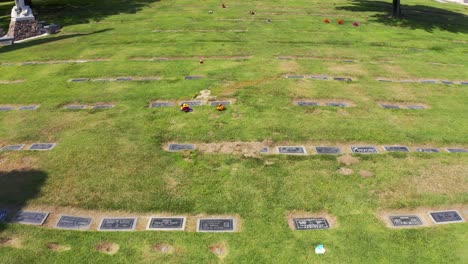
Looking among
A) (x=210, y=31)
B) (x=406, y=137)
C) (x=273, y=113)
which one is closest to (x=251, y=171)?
(x=273, y=113)

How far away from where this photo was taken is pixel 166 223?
24.5 ft

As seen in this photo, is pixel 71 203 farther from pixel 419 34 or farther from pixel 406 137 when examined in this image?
pixel 419 34

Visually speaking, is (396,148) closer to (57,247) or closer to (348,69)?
(348,69)

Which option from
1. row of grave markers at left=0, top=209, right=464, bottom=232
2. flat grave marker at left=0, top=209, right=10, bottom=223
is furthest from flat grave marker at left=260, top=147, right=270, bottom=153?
flat grave marker at left=0, top=209, right=10, bottom=223

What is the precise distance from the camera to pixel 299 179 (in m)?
8.84

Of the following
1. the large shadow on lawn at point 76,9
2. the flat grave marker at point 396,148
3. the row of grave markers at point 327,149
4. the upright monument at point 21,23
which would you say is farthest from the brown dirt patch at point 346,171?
the large shadow on lawn at point 76,9

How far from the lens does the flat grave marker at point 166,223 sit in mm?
7344

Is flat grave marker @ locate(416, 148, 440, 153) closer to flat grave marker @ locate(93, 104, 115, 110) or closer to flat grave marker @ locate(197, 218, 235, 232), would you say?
flat grave marker @ locate(197, 218, 235, 232)

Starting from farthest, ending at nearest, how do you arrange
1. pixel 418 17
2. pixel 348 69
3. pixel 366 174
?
pixel 418 17 → pixel 348 69 → pixel 366 174

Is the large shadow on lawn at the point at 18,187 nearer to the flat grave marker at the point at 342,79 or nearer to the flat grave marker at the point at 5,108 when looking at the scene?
the flat grave marker at the point at 5,108

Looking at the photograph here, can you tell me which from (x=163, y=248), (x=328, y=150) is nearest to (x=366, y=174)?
(x=328, y=150)

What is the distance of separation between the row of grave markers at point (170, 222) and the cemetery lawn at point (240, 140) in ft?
0.64

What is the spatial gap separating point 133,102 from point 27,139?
3.71 metres

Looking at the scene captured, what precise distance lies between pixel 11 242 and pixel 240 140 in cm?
613
